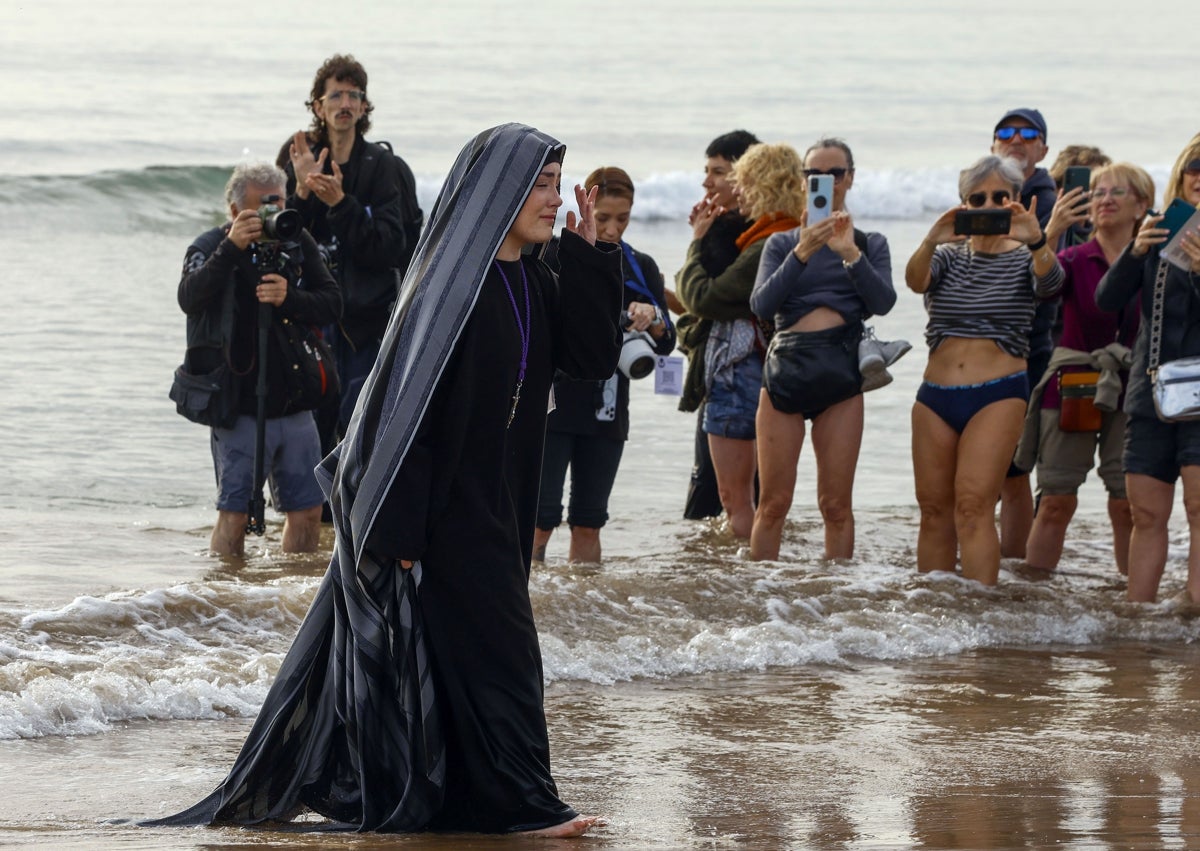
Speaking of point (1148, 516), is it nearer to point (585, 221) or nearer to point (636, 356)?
point (636, 356)

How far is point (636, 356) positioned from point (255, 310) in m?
1.56

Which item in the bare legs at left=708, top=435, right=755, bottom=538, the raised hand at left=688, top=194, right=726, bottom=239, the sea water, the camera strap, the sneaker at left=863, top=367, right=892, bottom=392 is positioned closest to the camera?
the sea water

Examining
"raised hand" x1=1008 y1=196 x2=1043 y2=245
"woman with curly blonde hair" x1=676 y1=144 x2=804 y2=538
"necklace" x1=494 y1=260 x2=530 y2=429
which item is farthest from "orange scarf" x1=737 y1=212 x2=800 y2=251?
"necklace" x1=494 y1=260 x2=530 y2=429

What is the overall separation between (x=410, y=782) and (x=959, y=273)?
3.97 m

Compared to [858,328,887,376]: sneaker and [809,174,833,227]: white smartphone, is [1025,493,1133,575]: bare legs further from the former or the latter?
[809,174,833,227]: white smartphone

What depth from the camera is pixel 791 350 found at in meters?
7.25

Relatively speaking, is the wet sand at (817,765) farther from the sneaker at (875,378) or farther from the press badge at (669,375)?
the press badge at (669,375)

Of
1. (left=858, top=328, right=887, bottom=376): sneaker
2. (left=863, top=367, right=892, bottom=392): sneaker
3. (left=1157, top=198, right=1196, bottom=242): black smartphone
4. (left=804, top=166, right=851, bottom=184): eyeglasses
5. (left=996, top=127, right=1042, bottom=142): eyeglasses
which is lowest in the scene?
(left=863, top=367, right=892, bottom=392): sneaker

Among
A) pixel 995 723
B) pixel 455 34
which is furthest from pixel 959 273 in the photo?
pixel 455 34

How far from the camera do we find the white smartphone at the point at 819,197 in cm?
704

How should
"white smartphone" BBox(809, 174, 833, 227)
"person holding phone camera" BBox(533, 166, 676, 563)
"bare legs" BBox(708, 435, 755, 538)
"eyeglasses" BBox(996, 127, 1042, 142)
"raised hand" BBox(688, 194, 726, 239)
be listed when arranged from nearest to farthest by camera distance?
"white smartphone" BBox(809, 174, 833, 227) < "person holding phone camera" BBox(533, 166, 676, 563) < "raised hand" BBox(688, 194, 726, 239) < "bare legs" BBox(708, 435, 755, 538) < "eyeglasses" BBox(996, 127, 1042, 142)

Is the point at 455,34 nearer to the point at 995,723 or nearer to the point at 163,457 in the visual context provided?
the point at 163,457

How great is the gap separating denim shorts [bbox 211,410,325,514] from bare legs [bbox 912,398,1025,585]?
254cm

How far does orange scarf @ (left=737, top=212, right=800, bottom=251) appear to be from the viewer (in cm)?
766
